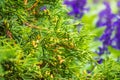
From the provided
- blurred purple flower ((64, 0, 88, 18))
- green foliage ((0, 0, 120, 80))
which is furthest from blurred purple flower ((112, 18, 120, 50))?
green foliage ((0, 0, 120, 80))

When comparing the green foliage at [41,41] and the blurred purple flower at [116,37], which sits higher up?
the green foliage at [41,41]

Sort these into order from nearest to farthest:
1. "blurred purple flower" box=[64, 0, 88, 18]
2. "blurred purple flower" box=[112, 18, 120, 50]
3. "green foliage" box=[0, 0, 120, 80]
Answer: "green foliage" box=[0, 0, 120, 80], "blurred purple flower" box=[112, 18, 120, 50], "blurred purple flower" box=[64, 0, 88, 18]

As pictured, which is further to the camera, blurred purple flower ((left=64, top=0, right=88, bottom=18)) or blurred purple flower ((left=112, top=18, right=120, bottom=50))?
Answer: blurred purple flower ((left=64, top=0, right=88, bottom=18))

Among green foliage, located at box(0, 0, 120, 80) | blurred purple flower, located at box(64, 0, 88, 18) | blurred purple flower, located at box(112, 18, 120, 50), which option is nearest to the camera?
green foliage, located at box(0, 0, 120, 80)

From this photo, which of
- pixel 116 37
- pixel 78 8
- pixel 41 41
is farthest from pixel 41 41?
pixel 78 8

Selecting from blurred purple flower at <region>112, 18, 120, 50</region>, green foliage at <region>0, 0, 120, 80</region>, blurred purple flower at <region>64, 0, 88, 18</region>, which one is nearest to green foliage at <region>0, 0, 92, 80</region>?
green foliage at <region>0, 0, 120, 80</region>

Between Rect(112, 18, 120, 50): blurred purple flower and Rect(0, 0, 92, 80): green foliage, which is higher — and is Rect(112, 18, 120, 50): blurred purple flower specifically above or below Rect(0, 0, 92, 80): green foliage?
below

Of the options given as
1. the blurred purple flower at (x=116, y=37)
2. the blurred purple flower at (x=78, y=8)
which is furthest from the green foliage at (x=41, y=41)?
the blurred purple flower at (x=78, y=8)

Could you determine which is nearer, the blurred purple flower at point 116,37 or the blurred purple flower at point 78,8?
the blurred purple flower at point 116,37

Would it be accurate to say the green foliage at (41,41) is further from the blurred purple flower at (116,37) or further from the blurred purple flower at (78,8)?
the blurred purple flower at (78,8)

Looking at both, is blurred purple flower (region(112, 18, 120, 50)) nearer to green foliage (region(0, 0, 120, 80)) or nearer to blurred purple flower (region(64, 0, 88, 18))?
blurred purple flower (region(64, 0, 88, 18))

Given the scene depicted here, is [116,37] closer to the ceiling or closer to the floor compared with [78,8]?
closer to the floor

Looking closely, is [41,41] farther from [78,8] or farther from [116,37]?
[78,8]

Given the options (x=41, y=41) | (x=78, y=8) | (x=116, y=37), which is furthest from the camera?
(x=78, y=8)
